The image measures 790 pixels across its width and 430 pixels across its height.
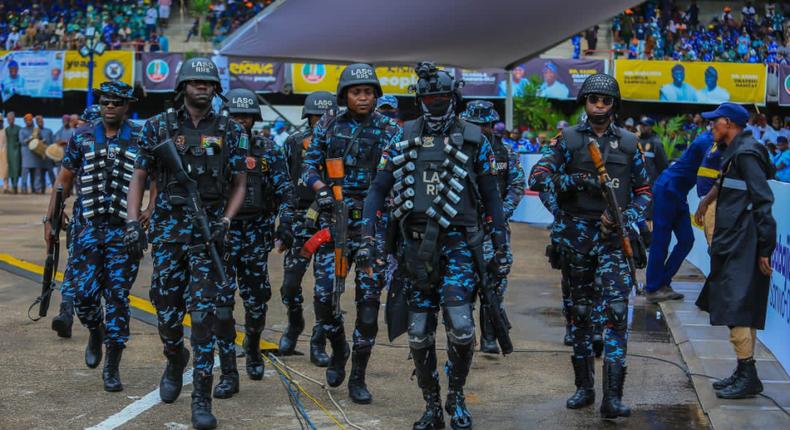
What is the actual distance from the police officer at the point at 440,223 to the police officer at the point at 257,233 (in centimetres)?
139

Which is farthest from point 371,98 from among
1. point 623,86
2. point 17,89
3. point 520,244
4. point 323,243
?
point 17,89

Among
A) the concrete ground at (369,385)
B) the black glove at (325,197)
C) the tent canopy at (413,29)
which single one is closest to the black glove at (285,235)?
the black glove at (325,197)

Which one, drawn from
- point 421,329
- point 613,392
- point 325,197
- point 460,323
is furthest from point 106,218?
point 613,392

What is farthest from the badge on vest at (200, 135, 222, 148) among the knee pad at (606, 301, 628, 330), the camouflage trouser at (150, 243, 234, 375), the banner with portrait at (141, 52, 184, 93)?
the banner with portrait at (141, 52, 184, 93)

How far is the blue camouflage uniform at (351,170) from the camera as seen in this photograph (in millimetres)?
6605

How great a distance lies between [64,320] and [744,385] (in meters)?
5.07

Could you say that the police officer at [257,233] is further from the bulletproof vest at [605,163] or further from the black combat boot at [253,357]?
the bulletproof vest at [605,163]

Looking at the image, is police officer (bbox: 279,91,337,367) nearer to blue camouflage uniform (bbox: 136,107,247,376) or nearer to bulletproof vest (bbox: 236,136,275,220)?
bulletproof vest (bbox: 236,136,275,220)

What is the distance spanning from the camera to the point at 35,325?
352 inches

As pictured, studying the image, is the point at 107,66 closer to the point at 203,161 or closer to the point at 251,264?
the point at 251,264

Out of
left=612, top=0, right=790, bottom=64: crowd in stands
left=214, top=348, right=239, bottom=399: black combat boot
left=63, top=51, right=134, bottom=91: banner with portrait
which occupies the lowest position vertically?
left=214, top=348, right=239, bottom=399: black combat boot

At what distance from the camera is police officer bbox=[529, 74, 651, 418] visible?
250 inches

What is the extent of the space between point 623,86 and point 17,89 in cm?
1754

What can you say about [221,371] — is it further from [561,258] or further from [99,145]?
[561,258]
